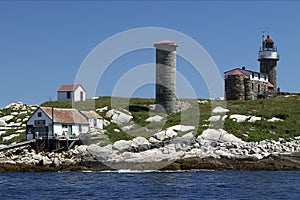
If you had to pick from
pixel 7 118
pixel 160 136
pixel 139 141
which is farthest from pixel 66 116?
pixel 7 118

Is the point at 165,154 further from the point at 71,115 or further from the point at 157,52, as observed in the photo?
the point at 157,52

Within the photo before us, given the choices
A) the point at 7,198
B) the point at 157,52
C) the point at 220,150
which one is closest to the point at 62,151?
the point at 220,150

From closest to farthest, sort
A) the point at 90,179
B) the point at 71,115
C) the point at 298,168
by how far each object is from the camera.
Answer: the point at 90,179
the point at 298,168
the point at 71,115

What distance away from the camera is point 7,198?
3064 centimetres

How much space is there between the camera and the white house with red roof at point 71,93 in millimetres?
79500

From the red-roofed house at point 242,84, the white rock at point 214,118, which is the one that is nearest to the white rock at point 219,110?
the white rock at point 214,118

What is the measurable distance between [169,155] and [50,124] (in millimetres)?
14862

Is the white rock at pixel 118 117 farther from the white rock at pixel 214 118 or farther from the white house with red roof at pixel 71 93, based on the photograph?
the white house with red roof at pixel 71 93

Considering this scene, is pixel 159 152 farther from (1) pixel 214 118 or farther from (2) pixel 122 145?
(1) pixel 214 118

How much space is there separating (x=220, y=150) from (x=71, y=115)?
712 inches

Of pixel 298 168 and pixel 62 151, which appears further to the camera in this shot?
pixel 62 151

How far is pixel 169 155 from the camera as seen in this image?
49375 millimetres

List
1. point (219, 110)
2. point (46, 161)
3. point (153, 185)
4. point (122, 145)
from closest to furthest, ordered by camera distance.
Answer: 1. point (153, 185)
2. point (46, 161)
3. point (122, 145)
4. point (219, 110)

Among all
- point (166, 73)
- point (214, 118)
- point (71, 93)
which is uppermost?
point (166, 73)
